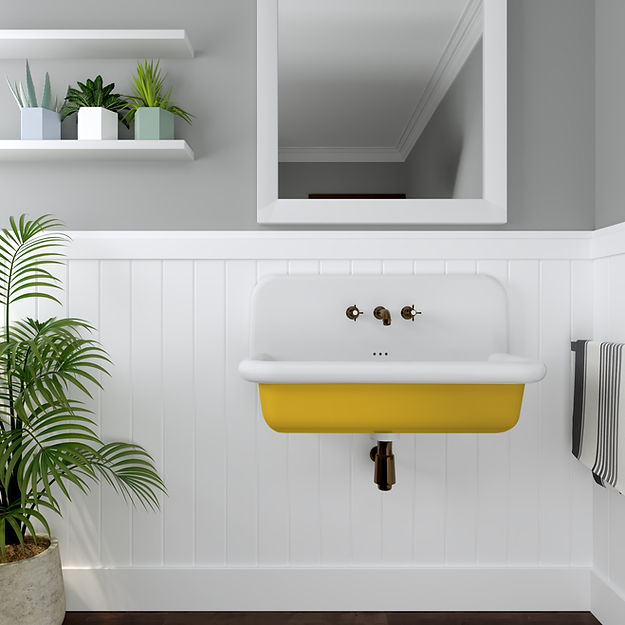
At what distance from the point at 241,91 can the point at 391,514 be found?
1279 millimetres

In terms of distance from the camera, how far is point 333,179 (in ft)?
5.65

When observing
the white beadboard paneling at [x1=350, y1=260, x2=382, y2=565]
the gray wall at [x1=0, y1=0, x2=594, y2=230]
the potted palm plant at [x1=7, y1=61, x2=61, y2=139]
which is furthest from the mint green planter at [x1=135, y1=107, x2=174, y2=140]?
the white beadboard paneling at [x1=350, y1=260, x2=382, y2=565]

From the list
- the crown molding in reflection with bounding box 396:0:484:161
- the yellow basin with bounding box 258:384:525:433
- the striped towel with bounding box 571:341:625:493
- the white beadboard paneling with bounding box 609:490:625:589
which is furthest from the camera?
the crown molding in reflection with bounding box 396:0:484:161

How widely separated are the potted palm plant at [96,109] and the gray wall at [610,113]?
4.34ft

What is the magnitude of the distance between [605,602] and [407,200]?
122cm

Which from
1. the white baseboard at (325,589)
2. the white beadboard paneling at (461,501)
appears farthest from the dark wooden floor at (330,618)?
the white beadboard paneling at (461,501)

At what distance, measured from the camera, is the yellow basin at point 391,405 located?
53.5 inches

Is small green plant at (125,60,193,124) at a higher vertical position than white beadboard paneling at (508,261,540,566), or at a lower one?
higher

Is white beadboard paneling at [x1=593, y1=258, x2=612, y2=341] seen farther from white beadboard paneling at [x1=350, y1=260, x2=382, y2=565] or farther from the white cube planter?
the white cube planter

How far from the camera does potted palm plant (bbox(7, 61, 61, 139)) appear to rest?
1647 millimetres

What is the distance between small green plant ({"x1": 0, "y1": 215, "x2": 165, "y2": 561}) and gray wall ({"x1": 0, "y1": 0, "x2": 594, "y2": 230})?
6.1 inches

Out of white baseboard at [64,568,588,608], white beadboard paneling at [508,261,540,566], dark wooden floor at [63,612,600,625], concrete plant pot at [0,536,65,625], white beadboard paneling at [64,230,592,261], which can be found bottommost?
dark wooden floor at [63,612,600,625]

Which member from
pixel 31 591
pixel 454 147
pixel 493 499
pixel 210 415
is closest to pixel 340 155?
pixel 454 147

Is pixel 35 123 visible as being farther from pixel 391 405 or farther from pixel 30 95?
pixel 391 405
